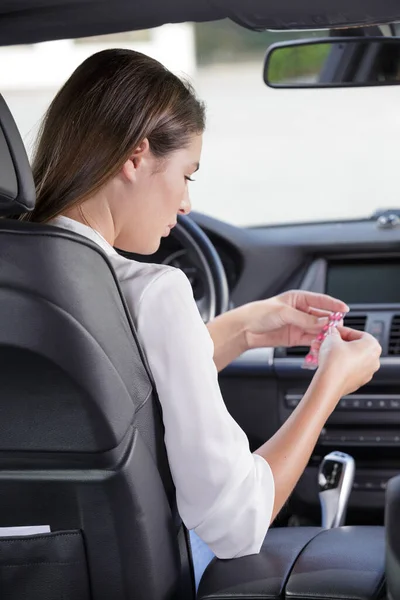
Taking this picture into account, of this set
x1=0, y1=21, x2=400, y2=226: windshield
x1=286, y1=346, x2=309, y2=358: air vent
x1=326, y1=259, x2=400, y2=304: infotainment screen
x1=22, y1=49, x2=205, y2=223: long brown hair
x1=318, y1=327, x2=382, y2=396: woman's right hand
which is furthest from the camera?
x1=0, y1=21, x2=400, y2=226: windshield

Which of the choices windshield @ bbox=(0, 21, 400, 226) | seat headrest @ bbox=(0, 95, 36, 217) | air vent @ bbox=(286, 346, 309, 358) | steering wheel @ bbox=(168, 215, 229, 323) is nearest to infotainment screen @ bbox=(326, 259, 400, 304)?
air vent @ bbox=(286, 346, 309, 358)

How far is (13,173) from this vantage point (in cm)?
146

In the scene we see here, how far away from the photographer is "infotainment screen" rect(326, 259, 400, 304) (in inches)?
144

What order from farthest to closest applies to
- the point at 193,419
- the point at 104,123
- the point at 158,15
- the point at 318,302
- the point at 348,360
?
1. the point at 318,302
2. the point at 158,15
3. the point at 348,360
4. the point at 104,123
5. the point at 193,419

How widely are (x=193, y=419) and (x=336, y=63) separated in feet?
4.45

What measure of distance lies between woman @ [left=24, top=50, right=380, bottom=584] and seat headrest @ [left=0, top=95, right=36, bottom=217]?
276 millimetres

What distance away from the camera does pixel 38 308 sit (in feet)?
4.85

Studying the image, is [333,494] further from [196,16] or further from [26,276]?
[26,276]

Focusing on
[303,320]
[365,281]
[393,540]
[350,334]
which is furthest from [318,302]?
[365,281]

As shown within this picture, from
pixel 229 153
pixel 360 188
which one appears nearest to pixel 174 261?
pixel 360 188

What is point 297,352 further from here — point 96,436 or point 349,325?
point 96,436

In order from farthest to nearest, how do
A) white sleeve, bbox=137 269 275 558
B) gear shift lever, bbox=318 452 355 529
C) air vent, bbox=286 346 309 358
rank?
air vent, bbox=286 346 309 358
gear shift lever, bbox=318 452 355 529
white sleeve, bbox=137 269 275 558

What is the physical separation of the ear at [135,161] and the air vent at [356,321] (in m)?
1.87

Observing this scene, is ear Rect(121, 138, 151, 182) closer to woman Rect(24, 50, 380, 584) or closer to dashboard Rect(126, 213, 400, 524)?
woman Rect(24, 50, 380, 584)
